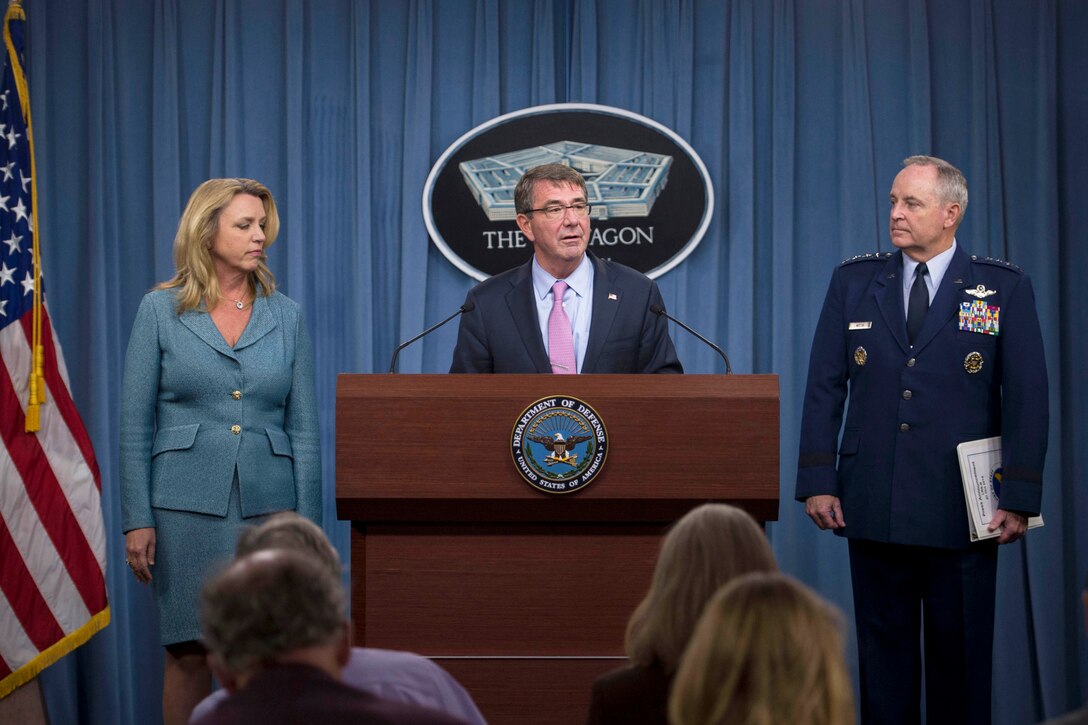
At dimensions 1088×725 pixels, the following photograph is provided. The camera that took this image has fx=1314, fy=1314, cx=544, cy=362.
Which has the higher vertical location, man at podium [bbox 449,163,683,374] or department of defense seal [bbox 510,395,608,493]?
man at podium [bbox 449,163,683,374]

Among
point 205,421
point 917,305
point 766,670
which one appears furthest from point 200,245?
point 766,670

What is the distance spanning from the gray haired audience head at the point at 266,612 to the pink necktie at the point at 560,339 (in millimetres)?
1862

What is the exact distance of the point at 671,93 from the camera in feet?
16.6

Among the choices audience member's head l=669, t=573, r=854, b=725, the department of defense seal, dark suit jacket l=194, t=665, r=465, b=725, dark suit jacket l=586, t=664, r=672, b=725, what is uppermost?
the department of defense seal

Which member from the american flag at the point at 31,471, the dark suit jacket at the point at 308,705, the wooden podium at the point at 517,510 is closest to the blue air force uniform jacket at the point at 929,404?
the wooden podium at the point at 517,510

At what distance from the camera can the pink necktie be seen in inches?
136

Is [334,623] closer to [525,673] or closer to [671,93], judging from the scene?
[525,673]

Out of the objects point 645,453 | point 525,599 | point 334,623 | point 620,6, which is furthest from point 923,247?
point 334,623

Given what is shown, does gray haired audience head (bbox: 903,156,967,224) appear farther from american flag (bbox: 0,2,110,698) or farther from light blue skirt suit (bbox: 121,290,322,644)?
american flag (bbox: 0,2,110,698)

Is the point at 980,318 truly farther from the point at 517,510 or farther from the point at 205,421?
the point at 205,421

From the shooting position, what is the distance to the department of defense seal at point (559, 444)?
9.66ft

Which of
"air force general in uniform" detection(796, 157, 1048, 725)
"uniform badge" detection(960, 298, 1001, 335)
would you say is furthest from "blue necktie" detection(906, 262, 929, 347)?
"uniform badge" detection(960, 298, 1001, 335)

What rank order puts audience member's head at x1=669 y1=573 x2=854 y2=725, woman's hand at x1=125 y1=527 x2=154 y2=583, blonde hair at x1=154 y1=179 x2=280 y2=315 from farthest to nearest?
blonde hair at x1=154 y1=179 x2=280 y2=315, woman's hand at x1=125 y1=527 x2=154 y2=583, audience member's head at x1=669 y1=573 x2=854 y2=725

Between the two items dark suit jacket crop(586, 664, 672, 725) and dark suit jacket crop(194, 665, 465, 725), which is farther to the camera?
dark suit jacket crop(586, 664, 672, 725)
